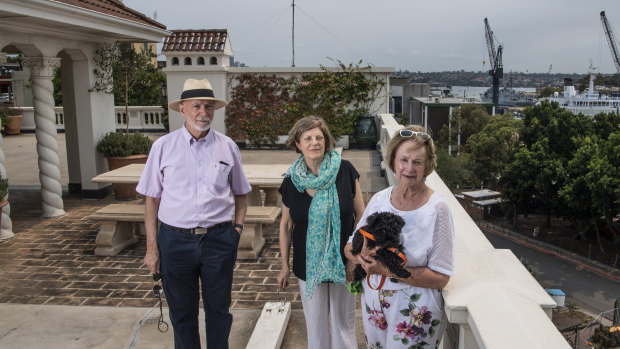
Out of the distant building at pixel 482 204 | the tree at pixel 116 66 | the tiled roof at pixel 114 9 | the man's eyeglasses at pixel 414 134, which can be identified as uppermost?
the tiled roof at pixel 114 9

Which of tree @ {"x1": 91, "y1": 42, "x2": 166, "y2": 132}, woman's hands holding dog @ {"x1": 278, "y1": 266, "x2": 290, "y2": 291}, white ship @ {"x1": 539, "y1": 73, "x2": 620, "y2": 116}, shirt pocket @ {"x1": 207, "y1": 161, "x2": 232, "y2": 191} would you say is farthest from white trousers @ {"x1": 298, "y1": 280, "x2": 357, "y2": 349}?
white ship @ {"x1": 539, "y1": 73, "x2": 620, "y2": 116}

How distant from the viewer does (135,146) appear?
27.5ft

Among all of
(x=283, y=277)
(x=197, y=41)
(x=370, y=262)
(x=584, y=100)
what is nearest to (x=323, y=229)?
(x=283, y=277)

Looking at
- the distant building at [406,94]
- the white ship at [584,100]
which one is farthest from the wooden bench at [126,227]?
the white ship at [584,100]

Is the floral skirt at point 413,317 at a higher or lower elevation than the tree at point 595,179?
higher

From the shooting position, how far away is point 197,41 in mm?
12508

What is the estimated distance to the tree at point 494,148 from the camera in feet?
146

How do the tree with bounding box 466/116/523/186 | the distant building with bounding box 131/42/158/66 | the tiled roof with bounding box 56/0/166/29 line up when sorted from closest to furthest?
the tiled roof with bounding box 56/0/166/29, the distant building with bounding box 131/42/158/66, the tree with bounding box 466/116/523/186

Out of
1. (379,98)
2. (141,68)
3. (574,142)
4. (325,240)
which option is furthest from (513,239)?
(325,240)

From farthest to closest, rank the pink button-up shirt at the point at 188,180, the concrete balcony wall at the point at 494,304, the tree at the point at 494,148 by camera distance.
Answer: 1. the tree at the point at 494,148
2. the pink button-up shirt at the point at 188,180
3. the concrete balcony wall at the point at 494,304

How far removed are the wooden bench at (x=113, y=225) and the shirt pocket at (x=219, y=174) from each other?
9.43 ft

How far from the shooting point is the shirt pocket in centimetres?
284

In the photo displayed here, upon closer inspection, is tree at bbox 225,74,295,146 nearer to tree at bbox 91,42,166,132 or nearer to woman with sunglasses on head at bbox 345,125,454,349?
tree at bbox 91,42,166,132

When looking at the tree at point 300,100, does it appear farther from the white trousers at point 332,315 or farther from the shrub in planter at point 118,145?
the white trousers at point 332,315
